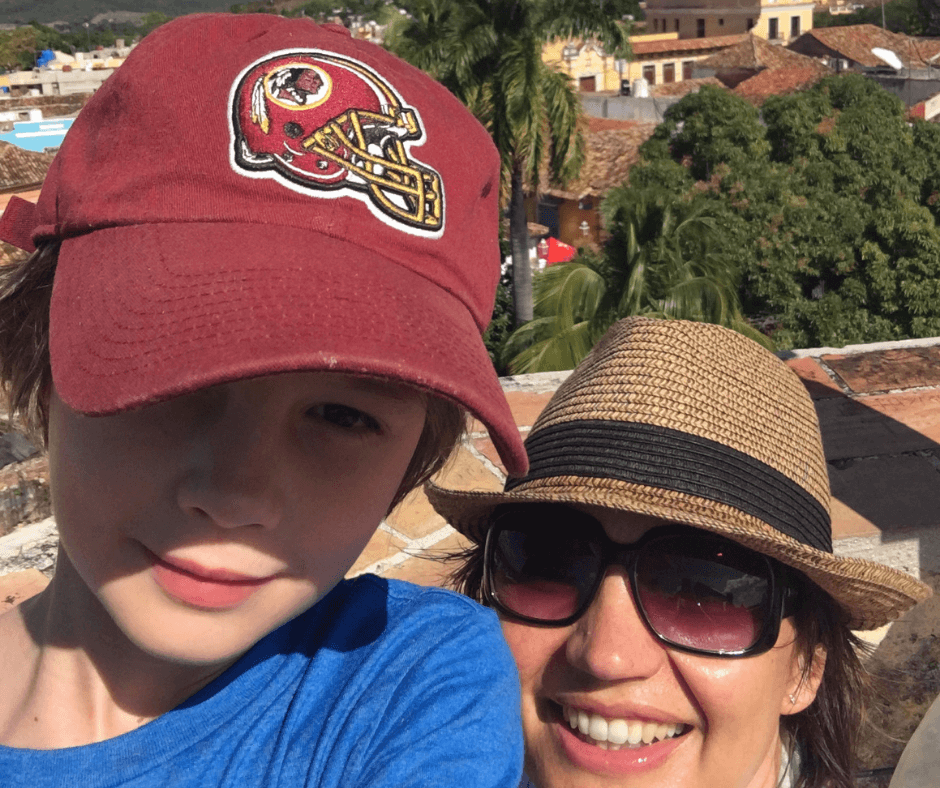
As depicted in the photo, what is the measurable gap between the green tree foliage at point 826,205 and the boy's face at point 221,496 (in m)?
15.0

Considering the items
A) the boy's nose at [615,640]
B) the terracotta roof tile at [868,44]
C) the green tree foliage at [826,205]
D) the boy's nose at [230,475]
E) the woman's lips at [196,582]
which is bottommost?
the terracotta roof tile at [868,44]

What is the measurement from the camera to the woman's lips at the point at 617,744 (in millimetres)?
1562

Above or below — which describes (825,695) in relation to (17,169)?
above

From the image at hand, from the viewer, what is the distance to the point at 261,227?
1.01 meters

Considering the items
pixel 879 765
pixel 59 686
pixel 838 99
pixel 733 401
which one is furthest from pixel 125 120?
pixel 838 99

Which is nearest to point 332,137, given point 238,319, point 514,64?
point 238,319

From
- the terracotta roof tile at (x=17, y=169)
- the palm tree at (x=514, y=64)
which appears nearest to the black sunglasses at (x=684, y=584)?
the palm tree at (x=514, y=64)

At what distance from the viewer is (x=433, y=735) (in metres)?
1.15

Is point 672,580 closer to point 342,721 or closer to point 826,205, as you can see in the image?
point 342,721

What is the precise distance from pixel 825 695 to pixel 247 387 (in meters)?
1.26

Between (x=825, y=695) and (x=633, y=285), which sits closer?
(x=825, y=695)

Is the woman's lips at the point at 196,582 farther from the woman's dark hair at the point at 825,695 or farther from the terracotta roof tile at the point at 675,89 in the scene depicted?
the terracotta roof tile at the point at 675,89

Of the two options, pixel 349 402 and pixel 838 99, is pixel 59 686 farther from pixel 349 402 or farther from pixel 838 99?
pixel 838 99

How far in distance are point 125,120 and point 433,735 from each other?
0.73 metres
